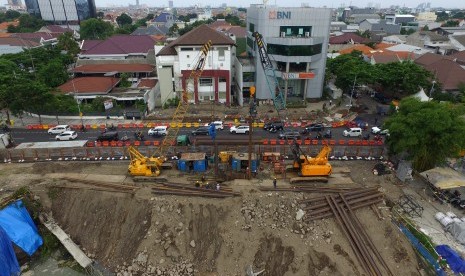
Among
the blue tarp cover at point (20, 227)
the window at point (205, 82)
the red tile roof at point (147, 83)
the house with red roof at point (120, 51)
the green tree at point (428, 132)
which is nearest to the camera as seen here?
the blue tarp cover at point (20, 227)

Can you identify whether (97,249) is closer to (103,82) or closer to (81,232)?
(81,232)

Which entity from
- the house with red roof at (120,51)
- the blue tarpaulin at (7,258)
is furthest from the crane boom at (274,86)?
the blue tarpaulin at (7,258)

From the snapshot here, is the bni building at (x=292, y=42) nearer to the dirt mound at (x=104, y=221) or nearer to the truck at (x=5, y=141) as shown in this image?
the dirt mound at (x=104, y=221)

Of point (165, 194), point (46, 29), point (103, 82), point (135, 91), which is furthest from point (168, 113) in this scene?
point (46, 29)

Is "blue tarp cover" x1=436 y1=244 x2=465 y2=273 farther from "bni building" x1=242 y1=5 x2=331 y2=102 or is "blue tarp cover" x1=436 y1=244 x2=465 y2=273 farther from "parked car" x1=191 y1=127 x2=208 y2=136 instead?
"bni building" x1=242 y1=5 x2=331 y2=102

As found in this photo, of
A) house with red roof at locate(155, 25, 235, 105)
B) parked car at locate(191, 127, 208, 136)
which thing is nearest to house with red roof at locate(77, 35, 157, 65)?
house with red roof at locate(155, 25, 235, 105)

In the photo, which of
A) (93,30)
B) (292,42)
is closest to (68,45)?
(93,30)
